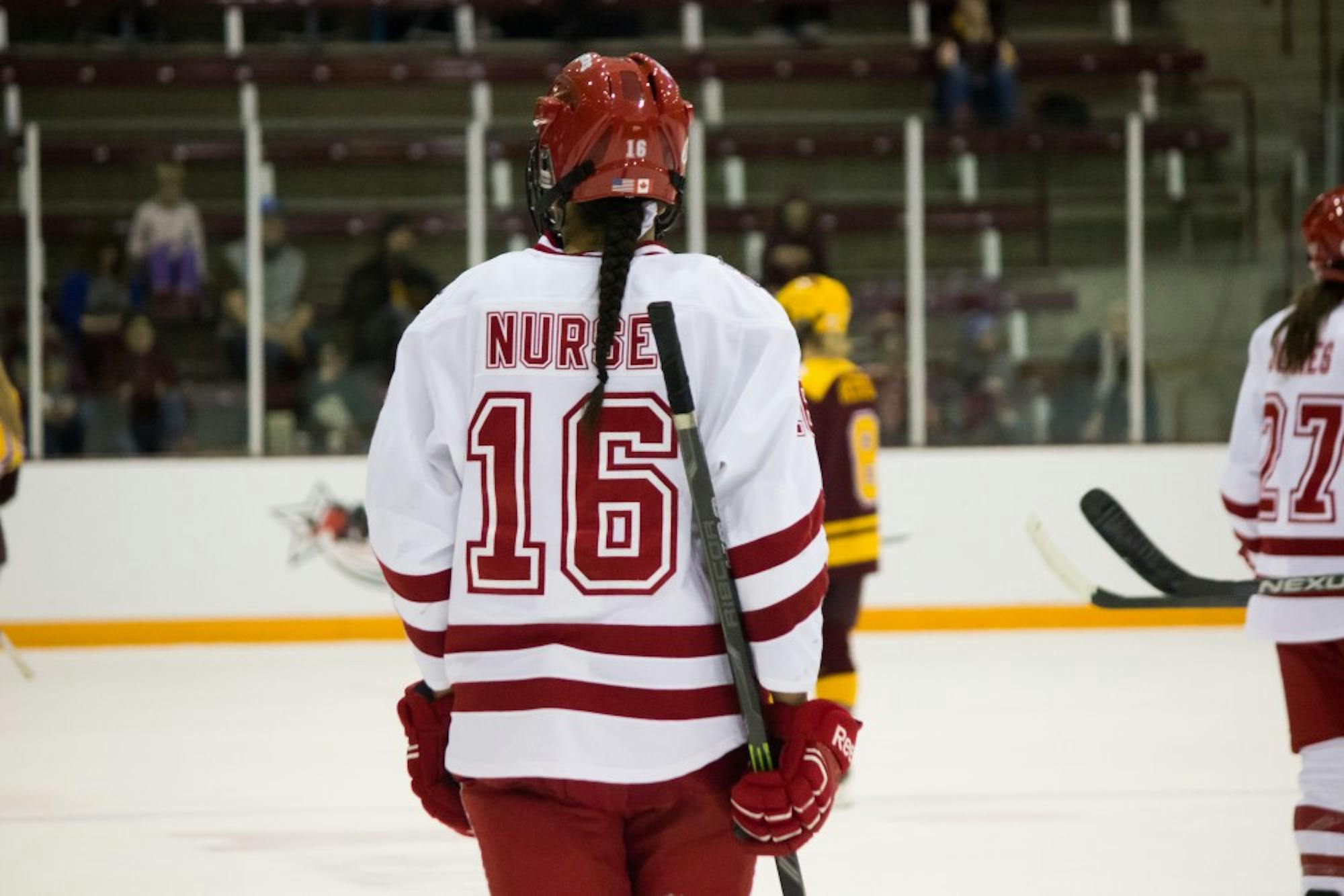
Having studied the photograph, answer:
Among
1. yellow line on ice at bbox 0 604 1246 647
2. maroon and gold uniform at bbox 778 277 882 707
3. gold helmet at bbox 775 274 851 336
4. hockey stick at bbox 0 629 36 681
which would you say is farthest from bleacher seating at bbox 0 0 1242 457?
maroon and gold uniform at bbox 778 277 882 707

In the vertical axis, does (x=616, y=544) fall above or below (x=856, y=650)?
above

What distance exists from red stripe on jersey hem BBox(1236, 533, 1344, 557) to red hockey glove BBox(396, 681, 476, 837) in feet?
6.32

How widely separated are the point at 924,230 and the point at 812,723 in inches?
284

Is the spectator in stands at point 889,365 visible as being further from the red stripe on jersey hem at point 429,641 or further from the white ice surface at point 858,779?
the red stripe on jersey hem at point 429,641

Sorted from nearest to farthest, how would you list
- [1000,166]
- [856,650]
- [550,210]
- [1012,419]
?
[550,210] < [856,650] < [1012,419] < [1000,166]

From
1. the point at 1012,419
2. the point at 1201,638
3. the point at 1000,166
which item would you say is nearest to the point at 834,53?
the point at 1000,166

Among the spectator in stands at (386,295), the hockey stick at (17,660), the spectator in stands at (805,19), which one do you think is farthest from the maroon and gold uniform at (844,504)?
the spectator in stands at (805,19)

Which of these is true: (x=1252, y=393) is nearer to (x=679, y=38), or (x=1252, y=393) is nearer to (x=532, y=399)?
(x=532, y=399)

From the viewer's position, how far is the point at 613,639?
1.66 meters

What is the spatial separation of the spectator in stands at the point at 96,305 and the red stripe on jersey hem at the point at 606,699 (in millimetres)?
7061

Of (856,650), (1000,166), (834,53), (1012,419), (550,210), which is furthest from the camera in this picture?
(834,53)

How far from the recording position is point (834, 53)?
36.9 ft

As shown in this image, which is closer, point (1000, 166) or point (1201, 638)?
point (1201, 638)

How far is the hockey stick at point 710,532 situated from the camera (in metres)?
1.64
